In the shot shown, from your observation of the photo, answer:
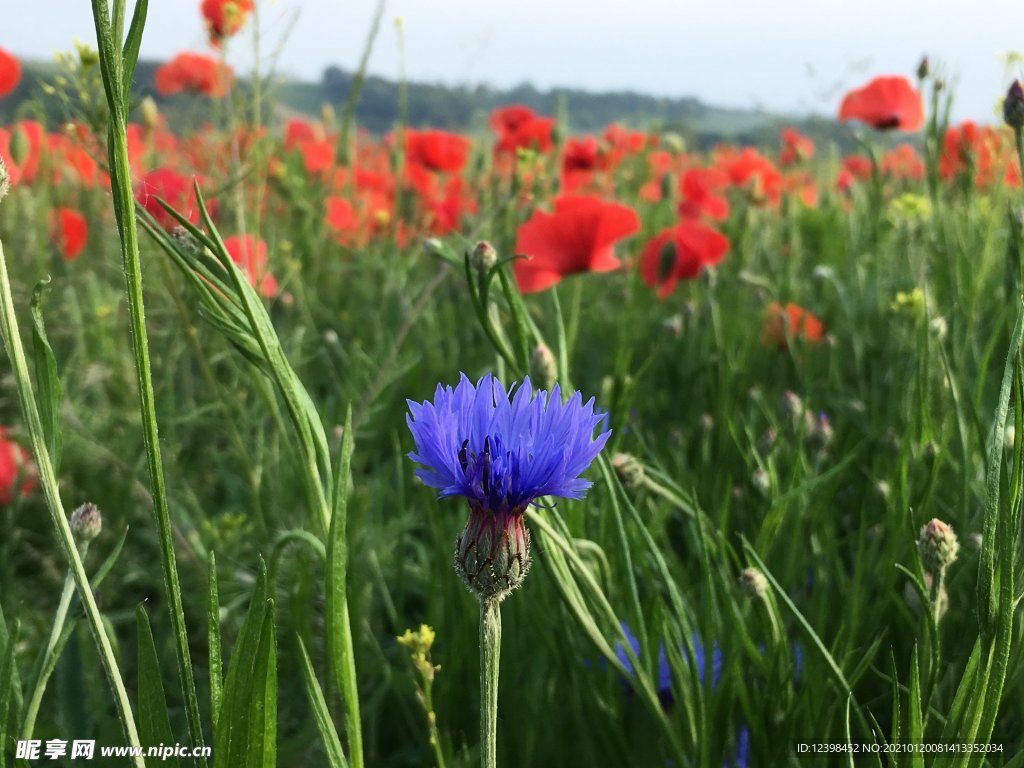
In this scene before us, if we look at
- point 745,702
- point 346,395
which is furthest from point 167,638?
point 745,702

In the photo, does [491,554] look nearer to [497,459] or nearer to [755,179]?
[497,459]

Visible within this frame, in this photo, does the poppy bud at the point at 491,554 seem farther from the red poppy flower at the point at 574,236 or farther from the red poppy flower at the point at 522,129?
the red poppy flower at the point at 522,129

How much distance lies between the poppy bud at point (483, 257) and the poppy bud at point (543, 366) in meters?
0.08

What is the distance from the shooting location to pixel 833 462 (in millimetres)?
1189

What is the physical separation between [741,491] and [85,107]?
0.82 meters

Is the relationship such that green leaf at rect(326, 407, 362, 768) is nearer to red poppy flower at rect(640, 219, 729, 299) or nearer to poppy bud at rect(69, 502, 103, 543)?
poppy bud at rect(69, 502, 103, 543)

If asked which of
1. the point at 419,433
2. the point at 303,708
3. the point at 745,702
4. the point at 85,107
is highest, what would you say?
the point at 85,107

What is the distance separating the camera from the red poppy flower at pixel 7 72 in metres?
1.44

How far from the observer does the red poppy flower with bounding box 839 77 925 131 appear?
1.70m

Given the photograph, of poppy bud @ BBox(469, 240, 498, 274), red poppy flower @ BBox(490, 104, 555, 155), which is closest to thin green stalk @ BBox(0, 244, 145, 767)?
poppy bud @ BBox(469, 240, 498, 274)

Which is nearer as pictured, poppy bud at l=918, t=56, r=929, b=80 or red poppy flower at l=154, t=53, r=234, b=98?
poppy bud at l=918, t=56, r=929, b=80

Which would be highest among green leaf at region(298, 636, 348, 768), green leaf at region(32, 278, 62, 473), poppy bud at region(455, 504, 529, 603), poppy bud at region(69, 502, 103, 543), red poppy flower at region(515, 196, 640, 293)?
red poppy flower at region(515, 196, 640, 293)

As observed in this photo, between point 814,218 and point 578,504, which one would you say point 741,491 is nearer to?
point 578,504

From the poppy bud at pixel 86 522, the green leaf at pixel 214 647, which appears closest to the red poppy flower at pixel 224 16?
the poppy bud at pixel 86 522
